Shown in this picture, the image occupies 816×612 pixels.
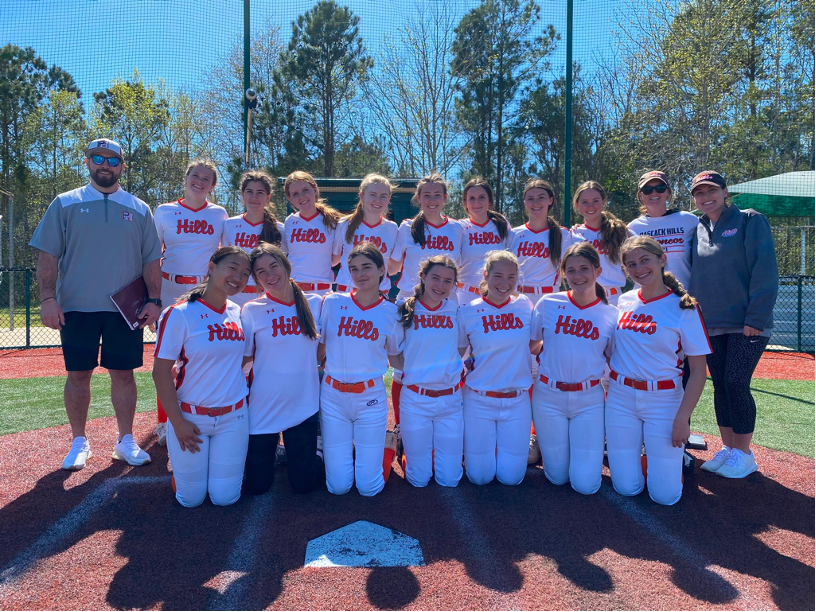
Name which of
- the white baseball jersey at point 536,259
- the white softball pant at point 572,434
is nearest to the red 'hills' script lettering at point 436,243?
the white baseball jersey at point 536,259

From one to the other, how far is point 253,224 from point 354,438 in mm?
1834

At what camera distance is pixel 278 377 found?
3.31 m

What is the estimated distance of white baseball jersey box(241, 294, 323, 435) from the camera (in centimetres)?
332

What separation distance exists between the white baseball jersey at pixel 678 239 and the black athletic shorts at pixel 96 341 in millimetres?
3561

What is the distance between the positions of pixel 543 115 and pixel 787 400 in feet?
32.9

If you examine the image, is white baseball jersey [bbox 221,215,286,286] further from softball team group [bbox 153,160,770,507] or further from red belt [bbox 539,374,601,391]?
red belt [bbox 539,374,601,391]

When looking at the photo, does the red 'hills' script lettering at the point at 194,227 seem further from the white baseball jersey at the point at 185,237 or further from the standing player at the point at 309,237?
the standing player at the point at 309,237

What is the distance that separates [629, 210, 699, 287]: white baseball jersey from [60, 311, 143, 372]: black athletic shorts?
356 centimetres

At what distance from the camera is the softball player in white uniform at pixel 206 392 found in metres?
3.09

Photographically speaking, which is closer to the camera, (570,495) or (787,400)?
(570,495)

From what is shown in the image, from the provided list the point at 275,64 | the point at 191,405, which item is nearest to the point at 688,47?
the point at 275,64

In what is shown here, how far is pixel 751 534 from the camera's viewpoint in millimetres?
A: 2832

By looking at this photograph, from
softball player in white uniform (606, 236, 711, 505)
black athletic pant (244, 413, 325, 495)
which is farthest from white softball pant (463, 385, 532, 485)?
black athletic pant (244, 413, 325, 495)

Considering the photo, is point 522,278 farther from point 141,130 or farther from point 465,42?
point 141,130
